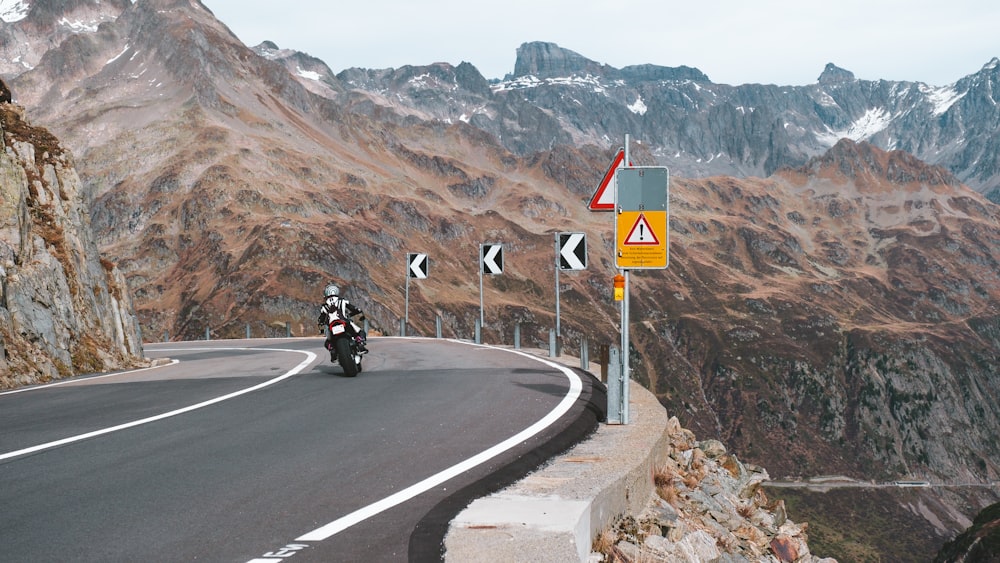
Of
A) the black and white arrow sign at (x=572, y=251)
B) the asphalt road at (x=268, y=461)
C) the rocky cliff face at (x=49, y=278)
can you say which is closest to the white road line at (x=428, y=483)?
the asphalt road at (x=268, y=461)

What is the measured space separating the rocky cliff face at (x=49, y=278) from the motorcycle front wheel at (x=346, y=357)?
686 cm

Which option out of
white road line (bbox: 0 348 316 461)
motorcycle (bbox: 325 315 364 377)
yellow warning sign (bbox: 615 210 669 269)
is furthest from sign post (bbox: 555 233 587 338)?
yellow warning sign (bbox: 615 210 669 269)

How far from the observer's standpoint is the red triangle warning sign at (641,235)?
30.9 ft

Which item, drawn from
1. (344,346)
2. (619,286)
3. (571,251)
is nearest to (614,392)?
(619,286)

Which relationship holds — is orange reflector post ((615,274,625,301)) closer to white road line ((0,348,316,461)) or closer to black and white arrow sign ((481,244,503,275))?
white road line ((0,348,316,461))

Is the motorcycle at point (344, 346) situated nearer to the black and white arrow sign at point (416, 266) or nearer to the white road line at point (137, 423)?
the white road line at point (137, 423)

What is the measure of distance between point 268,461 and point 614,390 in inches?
168

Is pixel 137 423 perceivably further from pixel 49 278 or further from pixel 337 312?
pixel 49 278

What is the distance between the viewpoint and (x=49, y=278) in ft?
68.0

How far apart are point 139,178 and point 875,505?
7510 inches

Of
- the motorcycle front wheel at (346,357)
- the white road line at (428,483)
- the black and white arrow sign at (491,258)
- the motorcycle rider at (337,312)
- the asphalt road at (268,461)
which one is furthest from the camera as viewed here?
the black and white arrow sign at (491,258)

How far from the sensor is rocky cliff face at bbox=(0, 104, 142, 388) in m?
18.2

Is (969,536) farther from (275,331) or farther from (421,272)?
(421,272)

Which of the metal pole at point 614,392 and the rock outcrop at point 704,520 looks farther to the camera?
the metal pole at point 614,392
